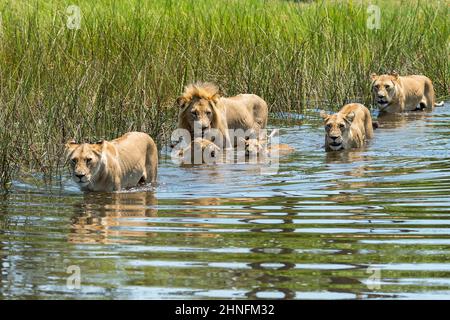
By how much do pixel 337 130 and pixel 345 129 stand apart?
0.71 ft

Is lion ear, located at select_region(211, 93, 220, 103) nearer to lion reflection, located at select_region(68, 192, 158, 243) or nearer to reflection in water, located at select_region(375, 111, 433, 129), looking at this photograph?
reflection in water, located at select_region(375, 111, 433, 129)

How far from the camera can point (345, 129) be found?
16578 millimetres

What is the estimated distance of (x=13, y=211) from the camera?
11.1 m

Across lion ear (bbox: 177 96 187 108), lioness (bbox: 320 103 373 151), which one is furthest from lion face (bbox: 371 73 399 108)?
lion ear (bbox: 177 96 187 108)

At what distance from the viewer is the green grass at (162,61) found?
560 inches

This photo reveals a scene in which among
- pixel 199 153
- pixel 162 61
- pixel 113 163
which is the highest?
pixel 162 61

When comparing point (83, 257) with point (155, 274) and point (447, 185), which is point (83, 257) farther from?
point (447, 185)

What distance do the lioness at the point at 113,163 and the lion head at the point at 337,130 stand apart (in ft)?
11.8

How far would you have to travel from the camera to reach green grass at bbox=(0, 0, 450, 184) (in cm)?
1422

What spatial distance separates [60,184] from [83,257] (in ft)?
14.2

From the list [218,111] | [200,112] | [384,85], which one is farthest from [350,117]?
[384,85]

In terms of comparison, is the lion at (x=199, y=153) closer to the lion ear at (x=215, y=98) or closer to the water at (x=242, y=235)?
the water at (x=242, y=235)

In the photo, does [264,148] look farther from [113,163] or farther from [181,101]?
[113,163]
